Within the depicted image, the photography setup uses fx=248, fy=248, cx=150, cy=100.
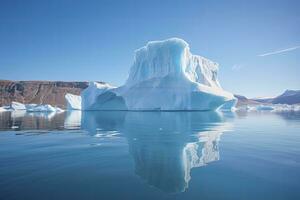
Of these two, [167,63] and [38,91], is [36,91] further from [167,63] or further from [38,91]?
[167,63]

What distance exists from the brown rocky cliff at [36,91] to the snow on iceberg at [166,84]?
298ft

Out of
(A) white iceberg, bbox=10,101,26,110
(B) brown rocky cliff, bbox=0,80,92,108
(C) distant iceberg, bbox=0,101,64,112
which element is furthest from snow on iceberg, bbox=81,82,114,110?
(B) brown rocky cliff, bbox=0,80,92,108

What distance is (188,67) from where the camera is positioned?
4528 centimetres

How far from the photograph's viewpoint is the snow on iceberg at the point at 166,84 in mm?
40094

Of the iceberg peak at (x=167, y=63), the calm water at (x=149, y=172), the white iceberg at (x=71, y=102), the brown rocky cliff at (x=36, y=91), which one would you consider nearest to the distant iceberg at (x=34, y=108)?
the white iceberg at (x=71, y=102)

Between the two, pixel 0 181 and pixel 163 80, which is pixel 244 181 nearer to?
pixel 0 181

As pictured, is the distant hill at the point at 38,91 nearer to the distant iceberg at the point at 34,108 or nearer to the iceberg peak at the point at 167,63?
the distant iceberg at the point at 34,108

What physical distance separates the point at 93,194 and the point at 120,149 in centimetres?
446

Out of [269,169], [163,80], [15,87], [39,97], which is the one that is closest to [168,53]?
[163,80]

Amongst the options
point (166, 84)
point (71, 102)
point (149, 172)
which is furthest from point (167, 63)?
point (149, 172)

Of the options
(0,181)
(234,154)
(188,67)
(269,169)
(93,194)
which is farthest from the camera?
(188,67)

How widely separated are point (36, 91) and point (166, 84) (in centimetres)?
12021

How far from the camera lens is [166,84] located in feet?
135

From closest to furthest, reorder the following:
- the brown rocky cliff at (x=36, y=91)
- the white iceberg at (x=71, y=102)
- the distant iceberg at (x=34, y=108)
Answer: the distant iceberg at (x=34, y=108)
the white iceberg at (x=71, y=102)
the brown rocky cliff at (x=36, y=91)
